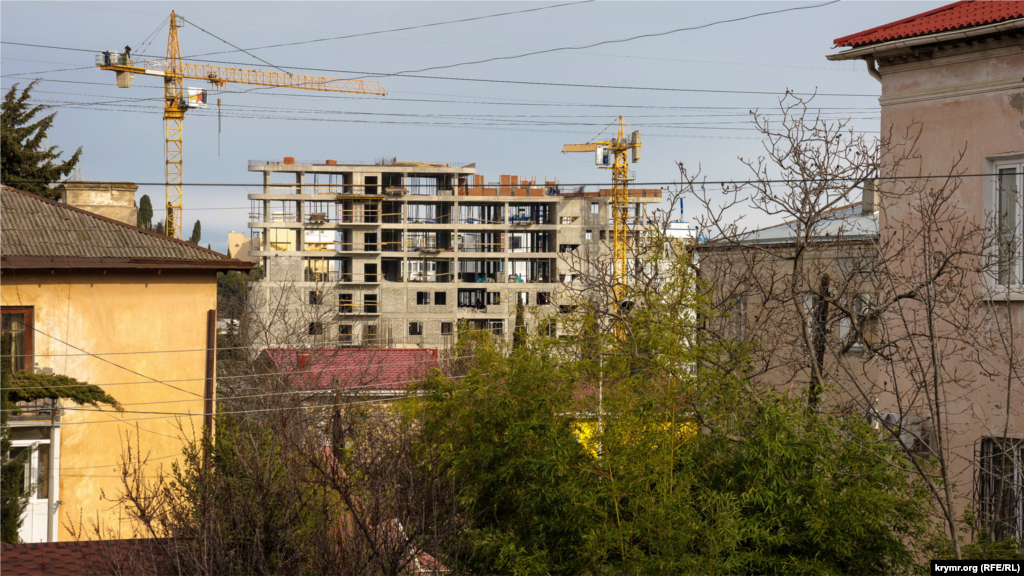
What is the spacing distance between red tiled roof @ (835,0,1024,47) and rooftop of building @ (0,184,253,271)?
42.1 ft

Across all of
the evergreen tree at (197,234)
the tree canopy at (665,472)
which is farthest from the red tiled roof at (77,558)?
the evergreen tree at (197,234)

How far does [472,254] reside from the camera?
7738 centimetres

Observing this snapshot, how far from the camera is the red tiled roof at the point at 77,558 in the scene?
8.88m

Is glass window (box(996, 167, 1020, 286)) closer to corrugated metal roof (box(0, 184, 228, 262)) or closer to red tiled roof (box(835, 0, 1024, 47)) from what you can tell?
red tiled roof (box(835, 0, 1024, 47))

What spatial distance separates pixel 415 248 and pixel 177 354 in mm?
59481

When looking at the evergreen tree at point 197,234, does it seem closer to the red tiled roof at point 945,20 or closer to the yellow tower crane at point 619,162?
the yellow tower crane at point 619,162

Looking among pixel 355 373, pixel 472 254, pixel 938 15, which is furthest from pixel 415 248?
pixel 938 15

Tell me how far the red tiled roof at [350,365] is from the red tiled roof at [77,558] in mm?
21278

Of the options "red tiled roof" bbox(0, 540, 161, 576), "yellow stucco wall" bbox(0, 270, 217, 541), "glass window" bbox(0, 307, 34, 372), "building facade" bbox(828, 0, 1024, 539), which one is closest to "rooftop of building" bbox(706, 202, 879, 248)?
"building facade" bbox(828, 0, 1024, 539)

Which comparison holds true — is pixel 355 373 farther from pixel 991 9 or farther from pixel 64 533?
pixel 991 9

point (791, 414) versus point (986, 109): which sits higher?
point (986, 109)

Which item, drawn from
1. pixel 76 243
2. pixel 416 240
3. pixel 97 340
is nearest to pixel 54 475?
pixel 97 340

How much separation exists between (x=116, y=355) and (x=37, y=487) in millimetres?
2900

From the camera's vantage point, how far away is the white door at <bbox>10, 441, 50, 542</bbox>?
15992 mm
